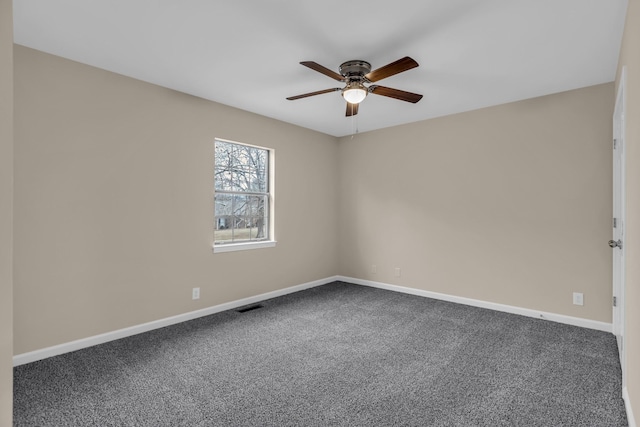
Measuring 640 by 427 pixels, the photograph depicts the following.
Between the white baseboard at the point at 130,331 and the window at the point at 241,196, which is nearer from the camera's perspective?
the white baseboard at the point at 130,331

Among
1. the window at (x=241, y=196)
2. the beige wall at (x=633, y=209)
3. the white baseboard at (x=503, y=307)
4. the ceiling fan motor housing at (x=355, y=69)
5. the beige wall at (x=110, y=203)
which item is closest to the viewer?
the beige wall at (x=633, y=209)

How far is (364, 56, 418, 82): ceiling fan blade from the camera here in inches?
86.7

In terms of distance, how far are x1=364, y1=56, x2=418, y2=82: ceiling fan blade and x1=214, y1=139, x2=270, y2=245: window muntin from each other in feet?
6.86

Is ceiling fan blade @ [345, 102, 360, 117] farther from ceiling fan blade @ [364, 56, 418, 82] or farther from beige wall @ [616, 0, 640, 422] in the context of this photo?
beige wall @ [616, 0, 640, 422]

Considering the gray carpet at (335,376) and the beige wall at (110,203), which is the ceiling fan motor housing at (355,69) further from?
the gray carpet at (335,376)

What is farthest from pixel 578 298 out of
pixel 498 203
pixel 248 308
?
pixel 248 308

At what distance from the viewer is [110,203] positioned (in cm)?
294

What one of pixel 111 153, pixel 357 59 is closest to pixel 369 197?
pixel 357 59

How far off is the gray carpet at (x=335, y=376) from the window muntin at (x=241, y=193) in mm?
1103

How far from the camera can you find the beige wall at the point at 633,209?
5.21 feet

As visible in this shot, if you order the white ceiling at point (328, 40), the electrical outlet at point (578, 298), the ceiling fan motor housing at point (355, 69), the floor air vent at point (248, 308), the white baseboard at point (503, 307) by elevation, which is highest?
the white ceiling at point (328, 40)

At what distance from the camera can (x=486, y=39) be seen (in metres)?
2.37

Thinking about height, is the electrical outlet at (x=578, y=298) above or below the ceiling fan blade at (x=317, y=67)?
below

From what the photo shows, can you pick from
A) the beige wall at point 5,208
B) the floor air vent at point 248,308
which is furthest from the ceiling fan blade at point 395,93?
the floor air vent at point 248,308
